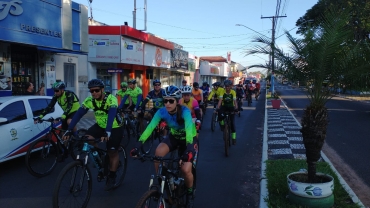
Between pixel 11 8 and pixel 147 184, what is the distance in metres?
8.67

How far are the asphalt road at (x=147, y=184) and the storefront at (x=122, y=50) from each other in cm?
1224

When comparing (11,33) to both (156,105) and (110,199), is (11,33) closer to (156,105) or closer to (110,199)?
(156,105)

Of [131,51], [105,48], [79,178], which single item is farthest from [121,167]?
[131,51]

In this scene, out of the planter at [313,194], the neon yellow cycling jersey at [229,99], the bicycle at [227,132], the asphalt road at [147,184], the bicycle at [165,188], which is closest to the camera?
the bicycle at [165,188]

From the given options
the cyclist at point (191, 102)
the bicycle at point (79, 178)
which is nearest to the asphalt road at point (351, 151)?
the cyclist at point (191, 102)


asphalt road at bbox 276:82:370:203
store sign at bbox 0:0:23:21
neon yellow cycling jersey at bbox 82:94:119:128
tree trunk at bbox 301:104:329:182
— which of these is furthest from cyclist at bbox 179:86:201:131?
store sign at bbox 0:0:23:21

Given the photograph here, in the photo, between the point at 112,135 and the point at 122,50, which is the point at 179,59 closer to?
the point at 122,50

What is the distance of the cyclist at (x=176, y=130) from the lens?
4320mm

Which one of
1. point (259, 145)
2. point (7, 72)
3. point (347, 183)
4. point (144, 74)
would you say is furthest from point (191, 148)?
point (144, 74)

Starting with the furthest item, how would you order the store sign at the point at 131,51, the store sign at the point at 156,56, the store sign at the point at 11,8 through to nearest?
the store sign at the point at 156,56, the store sign at the point at 131,51, the store sign at the point at 11,8

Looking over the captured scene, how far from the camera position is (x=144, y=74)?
26781mm

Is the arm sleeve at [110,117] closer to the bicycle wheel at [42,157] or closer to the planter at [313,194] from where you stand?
the bicycle wheel at [42,157]

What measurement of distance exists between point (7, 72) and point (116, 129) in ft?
28.9

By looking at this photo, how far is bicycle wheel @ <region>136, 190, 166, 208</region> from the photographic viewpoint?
3438 mm
